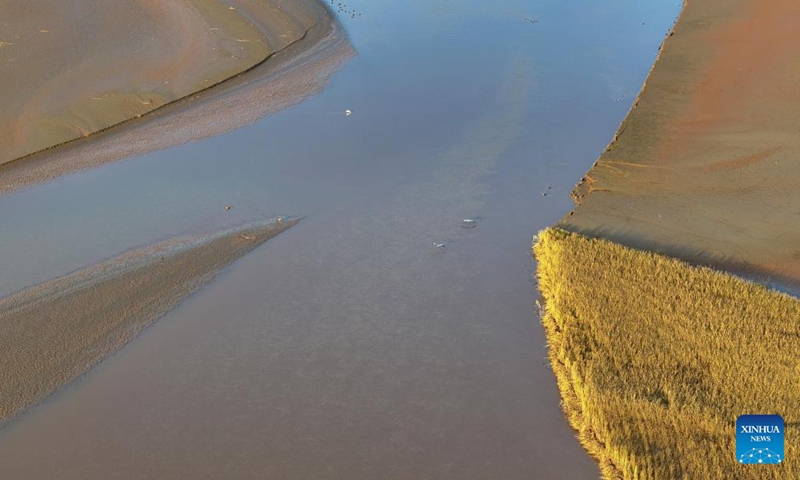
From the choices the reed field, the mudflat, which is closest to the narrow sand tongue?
the mudflat

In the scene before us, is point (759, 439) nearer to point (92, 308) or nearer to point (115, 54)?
point (92, 308)

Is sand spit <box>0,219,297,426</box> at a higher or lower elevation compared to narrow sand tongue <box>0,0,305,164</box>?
lower

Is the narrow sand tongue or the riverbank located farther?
the narrow sand tongue

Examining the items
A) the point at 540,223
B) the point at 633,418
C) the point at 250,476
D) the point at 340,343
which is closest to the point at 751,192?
the point at 540,223

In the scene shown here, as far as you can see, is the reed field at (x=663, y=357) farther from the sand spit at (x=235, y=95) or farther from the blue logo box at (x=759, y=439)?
the sand spit at (x=235, y=95)

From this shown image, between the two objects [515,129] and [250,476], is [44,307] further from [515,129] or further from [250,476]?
[515,129]

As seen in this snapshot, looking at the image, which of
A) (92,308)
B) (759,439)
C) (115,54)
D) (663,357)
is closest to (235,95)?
(115,54)

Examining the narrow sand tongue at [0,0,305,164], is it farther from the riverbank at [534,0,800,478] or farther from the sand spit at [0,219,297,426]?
the riverbank at [534,0,800,478]
